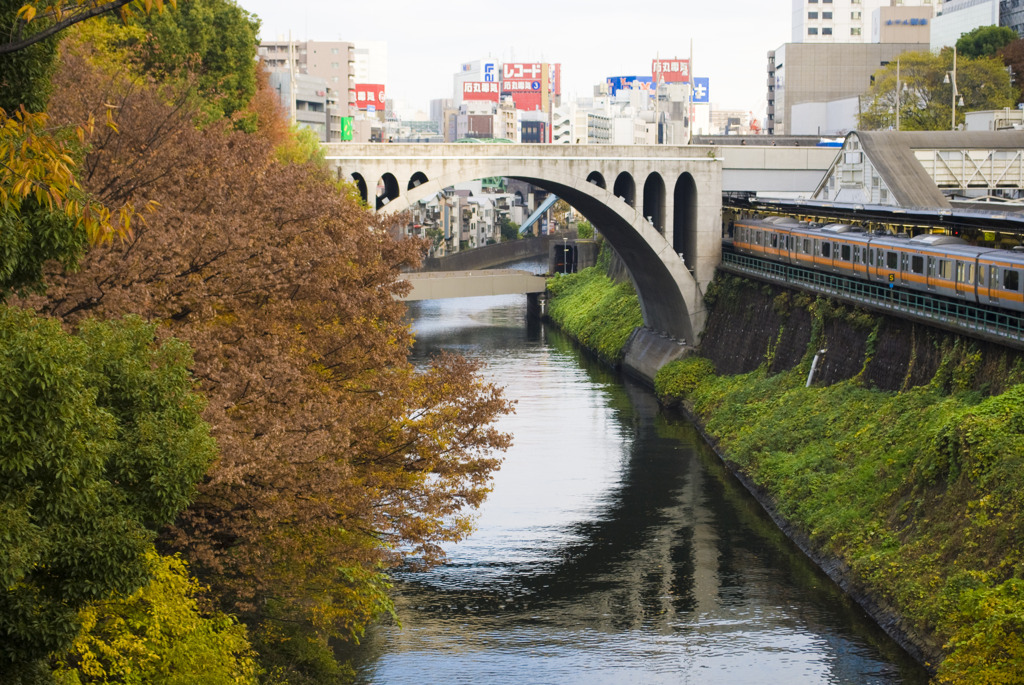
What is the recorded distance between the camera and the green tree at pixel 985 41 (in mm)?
91562

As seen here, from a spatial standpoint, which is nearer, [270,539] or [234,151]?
[270,539]

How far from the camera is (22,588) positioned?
41.3ft

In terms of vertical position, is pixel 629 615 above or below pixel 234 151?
below

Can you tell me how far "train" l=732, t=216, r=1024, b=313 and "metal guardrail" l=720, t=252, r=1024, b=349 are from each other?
0.36 metres

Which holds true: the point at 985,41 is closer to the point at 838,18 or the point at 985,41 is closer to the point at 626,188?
the point at 626,188

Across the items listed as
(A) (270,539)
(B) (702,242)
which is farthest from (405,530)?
(B) (702,242)

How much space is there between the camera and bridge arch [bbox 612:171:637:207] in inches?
2292

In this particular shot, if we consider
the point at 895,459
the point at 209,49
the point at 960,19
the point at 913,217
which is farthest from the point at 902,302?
the point at 960,19

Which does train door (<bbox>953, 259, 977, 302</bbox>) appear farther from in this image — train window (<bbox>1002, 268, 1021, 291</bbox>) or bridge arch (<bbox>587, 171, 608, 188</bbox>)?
bridge arch (<bbox>587, 171, 608, 188</bbox>)

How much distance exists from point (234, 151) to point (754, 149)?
128 feet

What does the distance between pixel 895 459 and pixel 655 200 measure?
31.1 meters

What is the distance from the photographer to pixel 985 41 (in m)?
92.1

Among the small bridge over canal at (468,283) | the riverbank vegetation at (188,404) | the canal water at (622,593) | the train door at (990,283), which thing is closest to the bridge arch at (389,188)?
the small bridge over canal at (468,283)

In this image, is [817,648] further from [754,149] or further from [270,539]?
[754,149]
